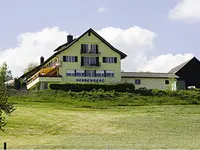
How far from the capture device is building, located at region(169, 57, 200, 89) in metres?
105

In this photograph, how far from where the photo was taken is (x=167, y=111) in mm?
61438

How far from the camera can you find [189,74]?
347ft

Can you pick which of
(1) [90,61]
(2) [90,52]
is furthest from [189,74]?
(2) [90,52]

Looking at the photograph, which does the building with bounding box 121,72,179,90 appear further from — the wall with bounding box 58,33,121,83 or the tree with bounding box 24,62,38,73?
the tree with bounding box 24,62,38,73

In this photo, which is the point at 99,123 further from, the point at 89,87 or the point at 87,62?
the point at 87,62

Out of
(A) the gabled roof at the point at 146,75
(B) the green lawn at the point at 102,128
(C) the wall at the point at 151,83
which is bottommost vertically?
(B) the green lawn at the point at 102,128

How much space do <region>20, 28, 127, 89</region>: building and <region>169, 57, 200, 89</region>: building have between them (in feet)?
46.8

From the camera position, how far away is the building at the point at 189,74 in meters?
105

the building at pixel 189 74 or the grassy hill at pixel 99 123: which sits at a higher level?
the building at pixel 189 74

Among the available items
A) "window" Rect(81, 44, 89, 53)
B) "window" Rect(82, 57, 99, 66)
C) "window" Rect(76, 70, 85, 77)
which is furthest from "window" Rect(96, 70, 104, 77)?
"window" Rect(81, 44, 89, 53)

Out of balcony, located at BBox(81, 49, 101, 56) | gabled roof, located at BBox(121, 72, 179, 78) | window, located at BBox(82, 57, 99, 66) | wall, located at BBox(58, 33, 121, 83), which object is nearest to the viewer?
wall, located at BBox(58, 33, 121, 83)

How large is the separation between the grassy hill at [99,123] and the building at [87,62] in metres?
18.8

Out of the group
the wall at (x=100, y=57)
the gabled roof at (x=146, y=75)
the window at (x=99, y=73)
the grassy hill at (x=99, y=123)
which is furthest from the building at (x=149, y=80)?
the grassy hill at (x=99, y=123)

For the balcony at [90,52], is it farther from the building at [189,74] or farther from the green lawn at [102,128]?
the green lawn at [102,128]
